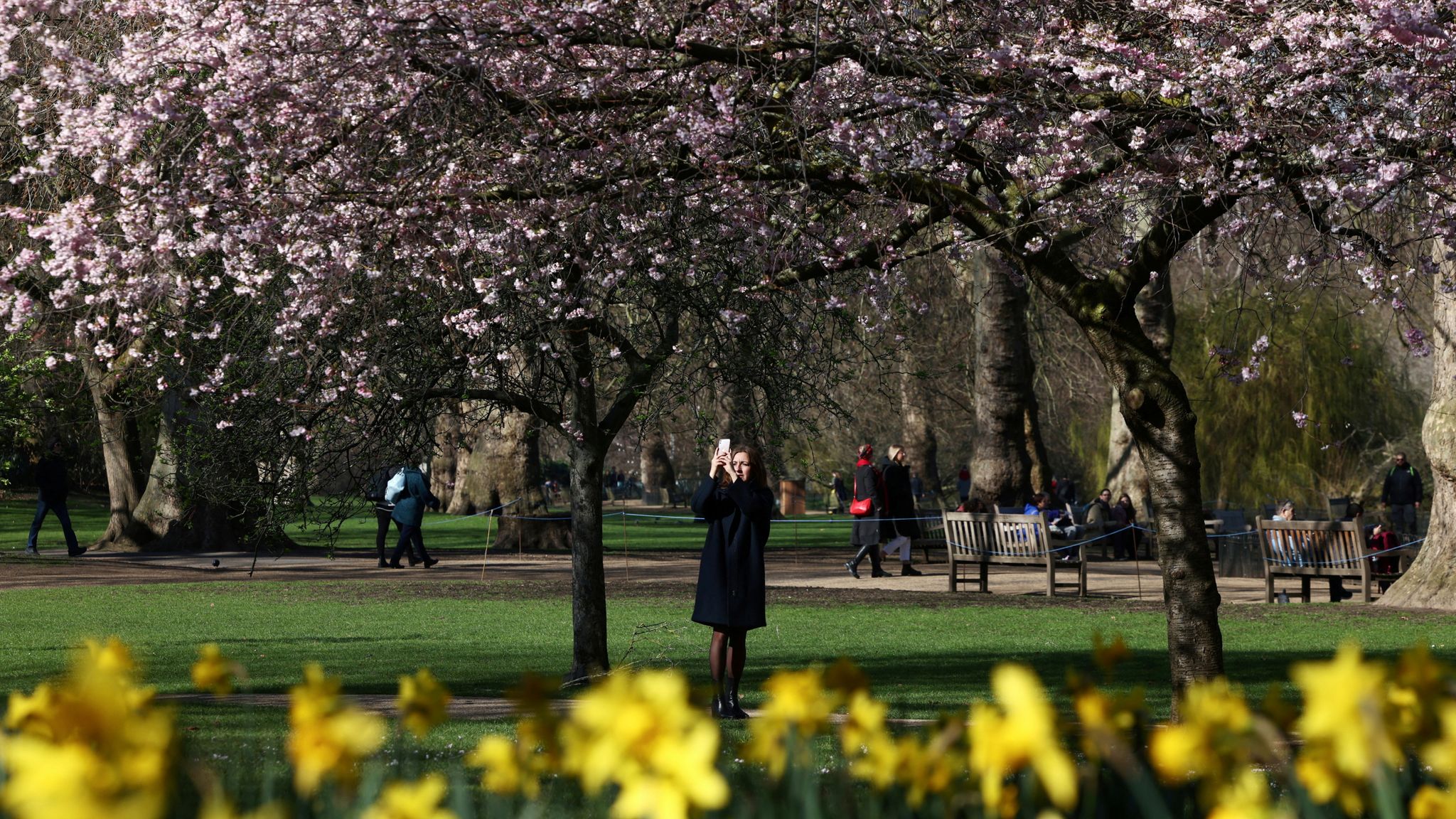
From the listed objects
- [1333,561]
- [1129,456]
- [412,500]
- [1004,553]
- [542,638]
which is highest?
[1129,456]

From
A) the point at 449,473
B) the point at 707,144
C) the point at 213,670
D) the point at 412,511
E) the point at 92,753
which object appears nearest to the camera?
the point at 92,753

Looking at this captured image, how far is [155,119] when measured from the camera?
8.12 m

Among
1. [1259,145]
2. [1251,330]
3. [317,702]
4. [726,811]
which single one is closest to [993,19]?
[1259,145]

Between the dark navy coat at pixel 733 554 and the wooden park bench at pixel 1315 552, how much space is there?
1008 cm

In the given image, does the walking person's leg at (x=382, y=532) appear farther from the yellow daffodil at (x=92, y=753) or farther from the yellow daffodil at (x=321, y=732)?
the yellow daffodil at (x=321, y=732)

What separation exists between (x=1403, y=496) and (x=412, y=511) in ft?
50.6

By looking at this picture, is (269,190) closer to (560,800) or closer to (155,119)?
(155,119)

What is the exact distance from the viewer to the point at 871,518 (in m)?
23.2

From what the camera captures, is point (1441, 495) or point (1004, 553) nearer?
point (1441, 495)

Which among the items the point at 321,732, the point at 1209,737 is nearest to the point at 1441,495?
the point at 1209,737

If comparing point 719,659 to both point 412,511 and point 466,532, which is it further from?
point 466,532

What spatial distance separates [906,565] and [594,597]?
43.1ft

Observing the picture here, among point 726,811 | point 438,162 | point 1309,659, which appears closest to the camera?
point 726,811

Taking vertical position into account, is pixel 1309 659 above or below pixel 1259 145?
below
